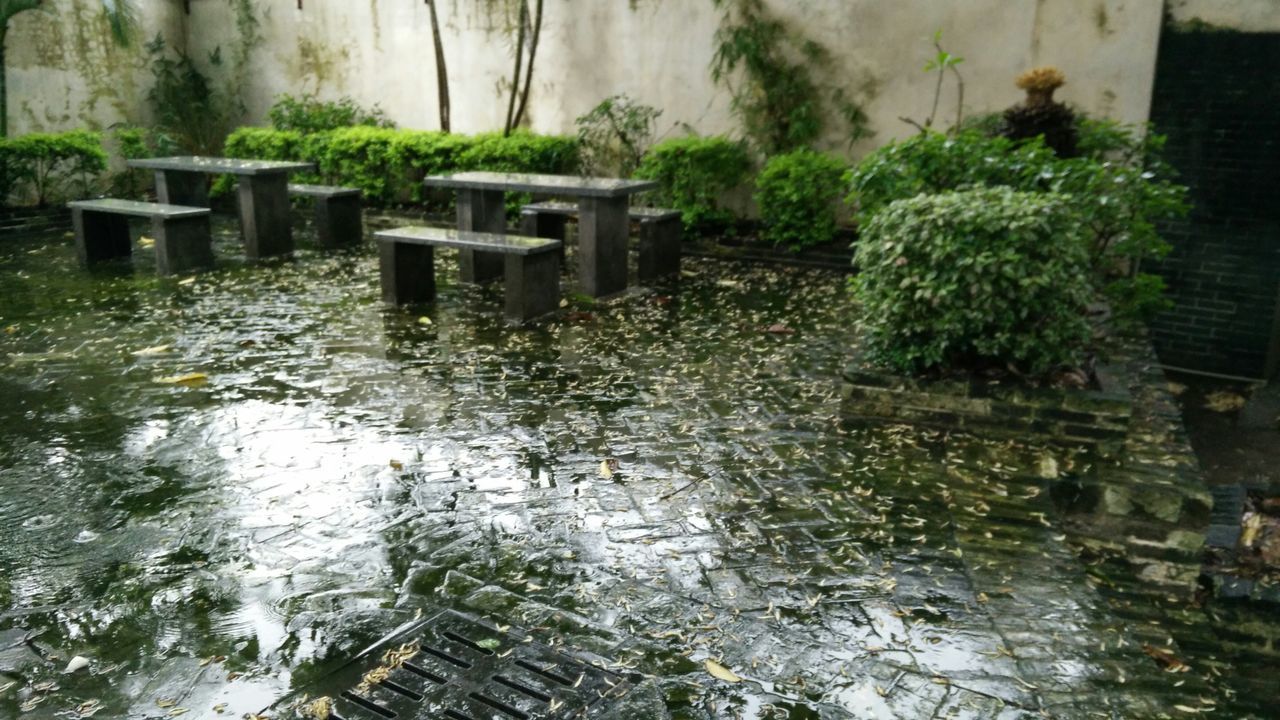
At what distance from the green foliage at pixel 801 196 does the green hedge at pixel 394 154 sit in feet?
9.72

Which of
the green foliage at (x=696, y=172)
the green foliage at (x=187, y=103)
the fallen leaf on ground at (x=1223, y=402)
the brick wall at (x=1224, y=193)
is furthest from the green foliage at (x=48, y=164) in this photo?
the fallen leaf on ground at (x=1223, y=402)

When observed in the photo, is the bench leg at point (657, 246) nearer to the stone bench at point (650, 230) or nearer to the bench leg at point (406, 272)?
the stone bench at point (650, 230)

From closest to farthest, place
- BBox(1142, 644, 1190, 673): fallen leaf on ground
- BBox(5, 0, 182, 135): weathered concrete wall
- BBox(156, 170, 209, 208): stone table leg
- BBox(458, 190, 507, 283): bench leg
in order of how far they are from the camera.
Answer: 1. BBox(1142, 644, 1190, 673): fallen leaf on ground
2. BBox(458, 190, 507, 283): bench leg
3. BBox(156, 170, 209, 208): stone table leg
4. BBox(5, 0, 182, 135): weathered concrete wall

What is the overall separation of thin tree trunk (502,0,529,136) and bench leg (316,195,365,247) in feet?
7.83

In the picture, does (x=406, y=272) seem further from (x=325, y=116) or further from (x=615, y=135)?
(x=325, y=116)

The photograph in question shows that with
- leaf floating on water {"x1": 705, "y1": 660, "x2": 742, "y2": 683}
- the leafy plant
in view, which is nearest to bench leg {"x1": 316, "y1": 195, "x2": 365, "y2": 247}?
the leafy plant

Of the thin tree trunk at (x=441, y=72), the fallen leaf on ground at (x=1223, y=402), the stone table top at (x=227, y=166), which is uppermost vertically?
the thin tree trunk at (x=441, y=72)

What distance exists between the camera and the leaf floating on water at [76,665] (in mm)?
3172

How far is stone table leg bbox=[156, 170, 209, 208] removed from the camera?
11.1 meters

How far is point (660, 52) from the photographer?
452 inches

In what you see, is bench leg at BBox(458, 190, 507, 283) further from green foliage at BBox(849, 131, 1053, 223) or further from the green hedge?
green foliage at BBox(849, 131, 1053, 223)

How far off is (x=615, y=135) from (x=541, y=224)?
2711mm

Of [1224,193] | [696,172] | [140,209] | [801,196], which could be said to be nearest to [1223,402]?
[1224,193]

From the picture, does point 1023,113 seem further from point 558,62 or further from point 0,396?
point 0,396
